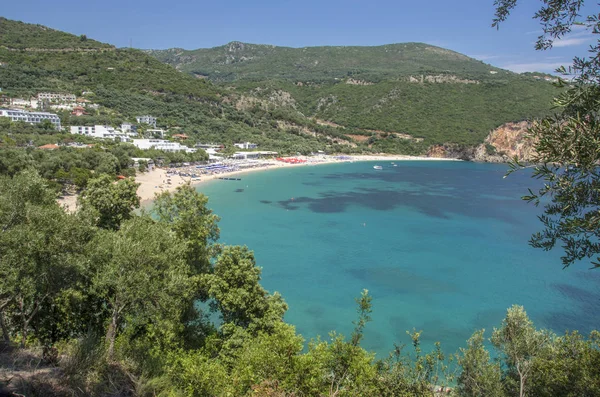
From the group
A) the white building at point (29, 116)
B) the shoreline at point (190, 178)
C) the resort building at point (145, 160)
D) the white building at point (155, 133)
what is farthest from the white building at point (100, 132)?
the shoreline at point (190, 178)

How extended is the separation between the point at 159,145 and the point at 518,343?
238 feet

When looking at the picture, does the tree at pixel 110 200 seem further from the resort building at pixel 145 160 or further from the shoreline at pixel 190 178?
the resort building at pixel 145 160

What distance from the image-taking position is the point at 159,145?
72625 millimetres

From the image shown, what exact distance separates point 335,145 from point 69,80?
80.5m

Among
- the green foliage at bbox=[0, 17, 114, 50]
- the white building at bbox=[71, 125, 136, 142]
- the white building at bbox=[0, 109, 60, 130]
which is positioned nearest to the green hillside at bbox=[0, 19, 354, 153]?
the green foliage at bbox=[0, 17, 114, 50]

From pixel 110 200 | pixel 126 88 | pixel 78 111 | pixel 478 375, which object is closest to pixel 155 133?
pixel 78 111

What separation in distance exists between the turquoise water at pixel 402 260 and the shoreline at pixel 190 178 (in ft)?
15.6

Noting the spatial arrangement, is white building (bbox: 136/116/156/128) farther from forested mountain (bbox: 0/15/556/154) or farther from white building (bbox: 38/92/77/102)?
white building (bbox: 38/92/77/102)

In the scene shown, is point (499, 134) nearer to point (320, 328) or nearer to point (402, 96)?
point (402, 96)

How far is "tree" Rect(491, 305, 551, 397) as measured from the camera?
10.8 m

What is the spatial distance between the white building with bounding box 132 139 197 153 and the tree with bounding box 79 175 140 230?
2015 inches

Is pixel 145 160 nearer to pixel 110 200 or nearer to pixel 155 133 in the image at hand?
pixel 155 133

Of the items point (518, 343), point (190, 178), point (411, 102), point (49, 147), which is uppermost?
point (411, 102)

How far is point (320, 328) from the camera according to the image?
Result: 19.9 m
